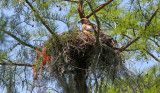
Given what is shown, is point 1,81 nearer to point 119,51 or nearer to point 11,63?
point 11,63

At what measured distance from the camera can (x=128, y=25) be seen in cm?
402

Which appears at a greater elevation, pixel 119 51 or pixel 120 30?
pixel 120 30

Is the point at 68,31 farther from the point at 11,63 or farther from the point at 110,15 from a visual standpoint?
the point at 110,15

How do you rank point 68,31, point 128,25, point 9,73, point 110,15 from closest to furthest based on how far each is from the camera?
point 68,31
point 9,73
point 128,25
point 110,15

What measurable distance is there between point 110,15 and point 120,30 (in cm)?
48

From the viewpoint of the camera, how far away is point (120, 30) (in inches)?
162

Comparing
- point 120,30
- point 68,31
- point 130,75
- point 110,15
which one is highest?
point 110,15

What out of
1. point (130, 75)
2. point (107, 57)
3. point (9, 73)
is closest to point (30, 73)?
point (9, 73)

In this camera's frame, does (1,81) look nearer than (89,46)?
No

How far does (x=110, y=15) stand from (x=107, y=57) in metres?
1.53

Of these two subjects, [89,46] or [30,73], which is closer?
[89,46]

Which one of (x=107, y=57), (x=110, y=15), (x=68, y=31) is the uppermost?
(x=110, y=15)

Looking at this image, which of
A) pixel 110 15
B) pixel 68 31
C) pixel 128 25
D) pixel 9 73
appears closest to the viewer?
pixel 68 31

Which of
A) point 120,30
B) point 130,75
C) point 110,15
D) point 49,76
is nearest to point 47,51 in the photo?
point 49,76
